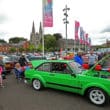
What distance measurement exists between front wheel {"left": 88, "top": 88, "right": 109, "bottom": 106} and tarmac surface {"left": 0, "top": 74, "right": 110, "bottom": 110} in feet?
0.56

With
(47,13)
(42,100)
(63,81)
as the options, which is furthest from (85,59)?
(42,100)

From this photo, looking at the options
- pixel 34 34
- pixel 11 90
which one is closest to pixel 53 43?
pixel 34 34

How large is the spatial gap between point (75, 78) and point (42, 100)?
4.76 feet

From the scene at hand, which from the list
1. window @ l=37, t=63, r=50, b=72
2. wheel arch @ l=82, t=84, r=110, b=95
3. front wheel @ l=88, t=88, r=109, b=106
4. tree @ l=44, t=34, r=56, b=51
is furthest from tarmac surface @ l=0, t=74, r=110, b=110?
tree @ l=44, t=34, r=56, b=51

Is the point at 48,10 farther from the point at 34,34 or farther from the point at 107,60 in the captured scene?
the point at 34,34

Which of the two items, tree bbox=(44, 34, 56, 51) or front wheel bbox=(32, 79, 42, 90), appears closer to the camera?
front wheel bbox=(32, 79, 42, 90)

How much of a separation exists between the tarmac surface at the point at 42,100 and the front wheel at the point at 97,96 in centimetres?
17

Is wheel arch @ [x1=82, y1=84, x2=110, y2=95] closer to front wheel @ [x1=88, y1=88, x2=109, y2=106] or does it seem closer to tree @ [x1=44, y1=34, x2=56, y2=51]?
front wheel @ [x1=88, y1=88, x2=109, y2=106]

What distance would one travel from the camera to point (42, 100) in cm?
623

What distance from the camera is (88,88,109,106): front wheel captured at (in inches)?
219

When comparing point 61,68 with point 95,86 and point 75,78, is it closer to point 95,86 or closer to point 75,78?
point 75,78

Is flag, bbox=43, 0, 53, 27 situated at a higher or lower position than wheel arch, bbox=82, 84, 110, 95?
higher

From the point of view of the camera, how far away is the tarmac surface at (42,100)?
217 inches

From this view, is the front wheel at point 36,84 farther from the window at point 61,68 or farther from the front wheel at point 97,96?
the front wheel at point 97,96
